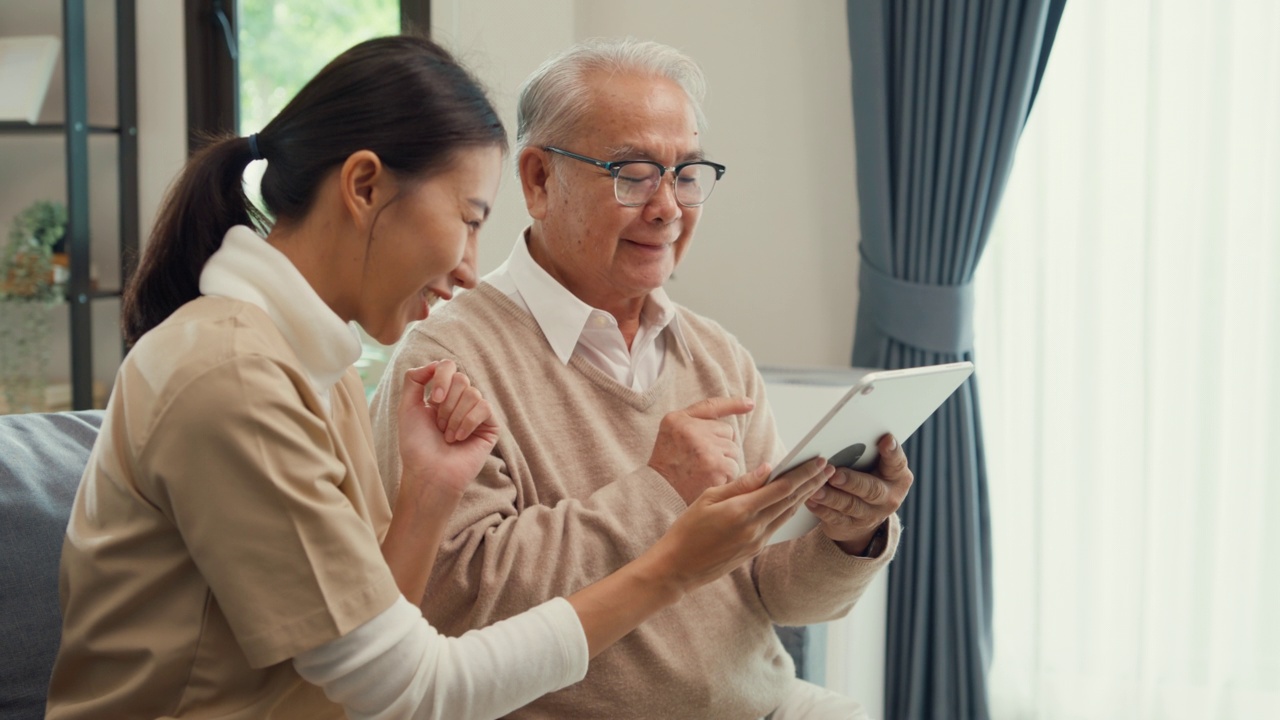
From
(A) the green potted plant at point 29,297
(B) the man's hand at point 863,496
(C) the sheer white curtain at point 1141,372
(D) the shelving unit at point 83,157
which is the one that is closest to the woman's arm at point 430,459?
(B) the man's hand at point 863,496

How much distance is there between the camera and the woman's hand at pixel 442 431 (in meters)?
1.25

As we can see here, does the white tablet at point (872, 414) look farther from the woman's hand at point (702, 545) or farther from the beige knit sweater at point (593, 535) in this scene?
the beige knit sweater at point (593, 535)

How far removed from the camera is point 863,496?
143 cm

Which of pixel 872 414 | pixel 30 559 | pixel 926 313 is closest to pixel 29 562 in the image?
pixel 30 559

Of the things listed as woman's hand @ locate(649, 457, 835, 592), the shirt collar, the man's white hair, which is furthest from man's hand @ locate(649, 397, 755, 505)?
the man's white hair

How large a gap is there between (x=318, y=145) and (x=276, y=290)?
0.15m

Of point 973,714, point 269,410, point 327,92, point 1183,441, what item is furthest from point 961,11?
point 269,410

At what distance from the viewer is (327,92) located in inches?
Result: 42.4

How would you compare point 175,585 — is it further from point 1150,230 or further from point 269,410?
point 1150,230

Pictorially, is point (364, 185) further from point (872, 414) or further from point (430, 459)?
point (872, 414)

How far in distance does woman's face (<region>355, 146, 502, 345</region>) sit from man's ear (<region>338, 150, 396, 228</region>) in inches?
0.4

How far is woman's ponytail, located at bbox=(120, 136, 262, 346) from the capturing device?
1112mm

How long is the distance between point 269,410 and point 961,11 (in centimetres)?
214

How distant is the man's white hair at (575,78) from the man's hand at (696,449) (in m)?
0.45
